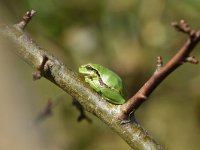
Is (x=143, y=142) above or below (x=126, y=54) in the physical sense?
above

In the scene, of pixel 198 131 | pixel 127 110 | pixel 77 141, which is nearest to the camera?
pixel 127 110

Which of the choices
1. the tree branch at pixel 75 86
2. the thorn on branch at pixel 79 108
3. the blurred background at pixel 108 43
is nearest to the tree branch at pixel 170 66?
the tree branch at pixel 75 86

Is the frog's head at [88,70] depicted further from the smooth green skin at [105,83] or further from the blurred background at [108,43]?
the blurred background at [108,43]

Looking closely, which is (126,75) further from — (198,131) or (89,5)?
(198,131)

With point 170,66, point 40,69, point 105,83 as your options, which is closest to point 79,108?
point 105,83

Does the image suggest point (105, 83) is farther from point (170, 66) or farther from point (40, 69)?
point (170, 66)

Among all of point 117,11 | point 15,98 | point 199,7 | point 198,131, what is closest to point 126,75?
point 117,11

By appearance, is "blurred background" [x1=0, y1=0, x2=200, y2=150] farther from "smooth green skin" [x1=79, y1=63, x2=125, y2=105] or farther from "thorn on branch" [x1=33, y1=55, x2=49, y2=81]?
"thorn on branch" [x1=33, y1=55, x2=49, y2=81]
